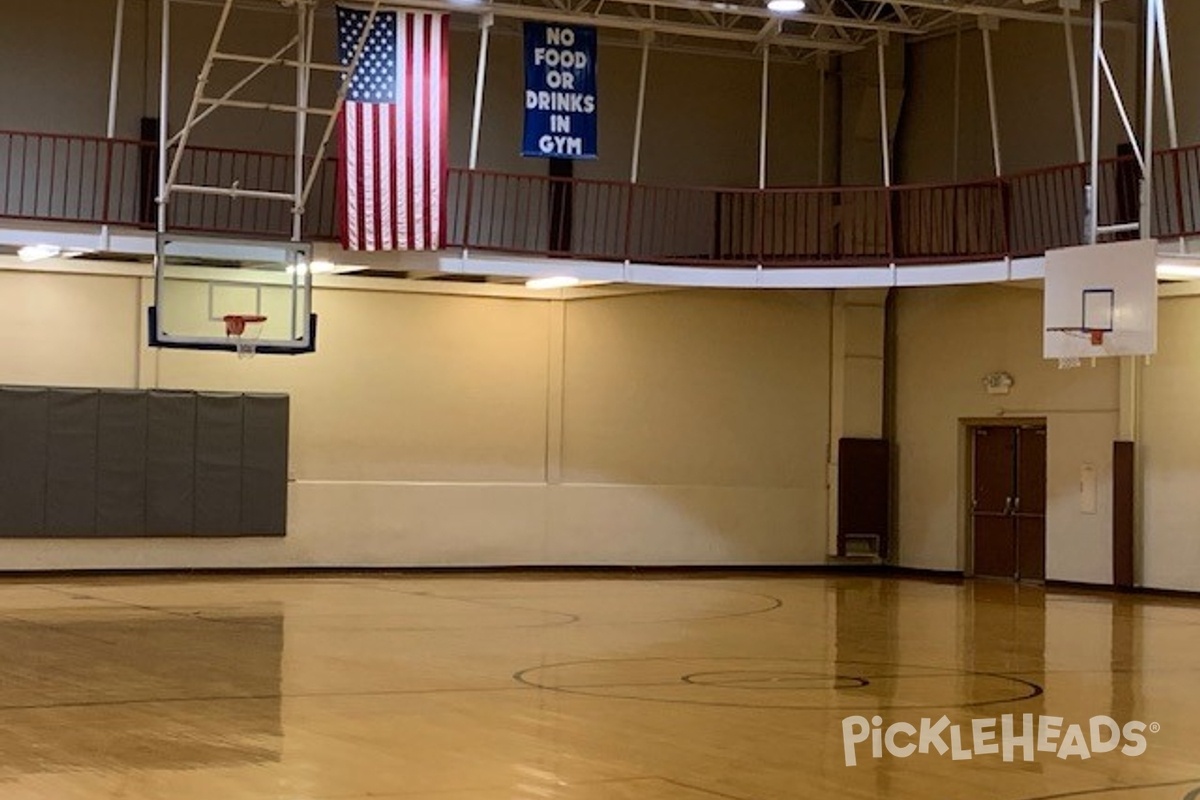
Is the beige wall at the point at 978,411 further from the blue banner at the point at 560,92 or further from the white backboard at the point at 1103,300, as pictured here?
the blue banner at the point at 560,92

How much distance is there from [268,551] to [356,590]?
12.7 ft

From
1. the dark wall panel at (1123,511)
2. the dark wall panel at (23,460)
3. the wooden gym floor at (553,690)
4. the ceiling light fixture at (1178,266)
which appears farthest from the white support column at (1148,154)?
the dark wall panel at (23,460)

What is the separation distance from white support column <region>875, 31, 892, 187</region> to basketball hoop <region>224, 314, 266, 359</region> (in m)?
9.78

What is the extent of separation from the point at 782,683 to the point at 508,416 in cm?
1542

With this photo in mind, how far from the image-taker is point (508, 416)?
3012 centimetres

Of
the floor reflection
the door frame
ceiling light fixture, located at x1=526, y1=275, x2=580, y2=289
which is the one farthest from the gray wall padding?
the door frame

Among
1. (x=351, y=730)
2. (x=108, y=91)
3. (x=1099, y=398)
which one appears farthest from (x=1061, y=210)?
(x=351, y=730)

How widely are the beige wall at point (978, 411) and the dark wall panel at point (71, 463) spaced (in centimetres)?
1294

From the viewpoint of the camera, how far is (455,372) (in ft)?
97.8

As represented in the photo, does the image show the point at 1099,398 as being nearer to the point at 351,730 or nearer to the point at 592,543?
the point at 592,543

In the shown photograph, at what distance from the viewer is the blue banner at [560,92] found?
88.9 ft

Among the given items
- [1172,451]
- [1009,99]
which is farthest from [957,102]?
[1172,451]

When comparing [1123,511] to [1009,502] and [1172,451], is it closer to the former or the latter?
[1172,451]

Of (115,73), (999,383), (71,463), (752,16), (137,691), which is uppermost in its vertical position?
(752,16)
